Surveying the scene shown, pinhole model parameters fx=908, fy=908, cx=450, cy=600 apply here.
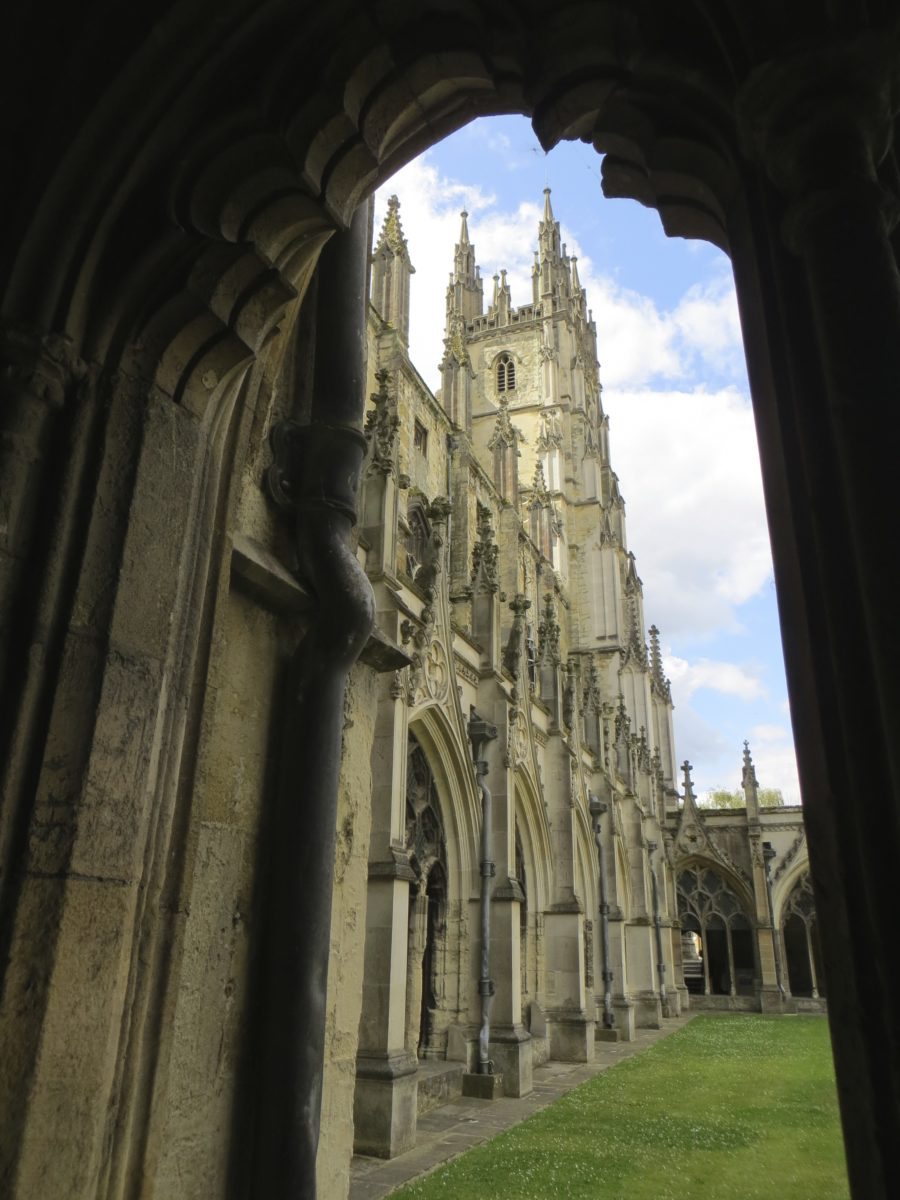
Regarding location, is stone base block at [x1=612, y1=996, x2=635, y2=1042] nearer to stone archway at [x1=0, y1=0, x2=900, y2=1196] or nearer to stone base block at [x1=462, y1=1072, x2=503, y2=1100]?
stone base block at [x1=462, y1=1072, x2=503, y2=1100]

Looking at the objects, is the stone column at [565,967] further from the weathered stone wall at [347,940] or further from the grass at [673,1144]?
the weathered stone wall at [347,940]

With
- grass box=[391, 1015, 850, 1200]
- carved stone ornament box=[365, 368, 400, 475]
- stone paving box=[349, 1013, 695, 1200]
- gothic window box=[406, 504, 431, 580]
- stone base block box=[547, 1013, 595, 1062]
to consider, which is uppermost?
gothic window box=[406, 504, 431, 580]

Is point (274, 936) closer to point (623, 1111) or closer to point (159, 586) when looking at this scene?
point (159, 586)

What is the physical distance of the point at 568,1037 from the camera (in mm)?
15383

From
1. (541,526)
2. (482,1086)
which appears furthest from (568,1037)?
(541,526)

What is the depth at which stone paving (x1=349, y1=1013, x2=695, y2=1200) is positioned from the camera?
7242 millimetres

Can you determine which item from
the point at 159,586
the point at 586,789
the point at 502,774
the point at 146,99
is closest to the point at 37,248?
the point at 146,99

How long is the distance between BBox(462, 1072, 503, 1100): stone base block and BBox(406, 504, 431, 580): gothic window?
870cm

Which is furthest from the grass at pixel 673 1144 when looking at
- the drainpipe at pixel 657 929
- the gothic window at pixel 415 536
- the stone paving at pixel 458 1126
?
the drainpipe at pixel 657 929

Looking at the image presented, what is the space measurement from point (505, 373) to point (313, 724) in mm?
33238

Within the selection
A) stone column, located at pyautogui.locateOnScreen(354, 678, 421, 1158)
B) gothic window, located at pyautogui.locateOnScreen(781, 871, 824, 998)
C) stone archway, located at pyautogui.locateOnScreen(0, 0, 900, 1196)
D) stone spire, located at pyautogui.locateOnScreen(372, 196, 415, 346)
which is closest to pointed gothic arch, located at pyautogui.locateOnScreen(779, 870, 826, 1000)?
gothic window, located at pyautogui.locateOnScreen(781, 871, 824, 998)

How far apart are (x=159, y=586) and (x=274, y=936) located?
1.09m

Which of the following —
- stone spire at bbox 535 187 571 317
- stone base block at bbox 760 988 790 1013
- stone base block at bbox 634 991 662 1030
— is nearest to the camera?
stone base block at bbox 634 991 662 1030

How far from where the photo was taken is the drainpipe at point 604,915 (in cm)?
1931
